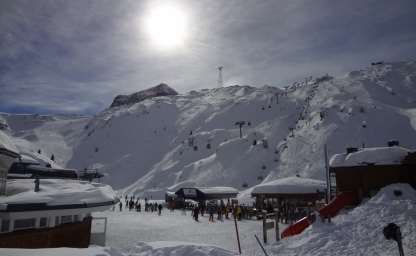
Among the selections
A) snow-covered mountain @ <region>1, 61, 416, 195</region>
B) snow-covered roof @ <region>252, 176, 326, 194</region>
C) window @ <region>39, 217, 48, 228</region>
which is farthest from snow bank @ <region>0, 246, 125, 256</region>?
snow-covered mountain @ <region>1, 61, 416, 195</region>

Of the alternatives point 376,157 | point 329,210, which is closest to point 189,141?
point 376,157

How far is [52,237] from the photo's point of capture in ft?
44.0

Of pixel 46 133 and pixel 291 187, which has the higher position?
pixel 46 133

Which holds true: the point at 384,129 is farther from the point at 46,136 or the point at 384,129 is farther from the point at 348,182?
the point at 46,136

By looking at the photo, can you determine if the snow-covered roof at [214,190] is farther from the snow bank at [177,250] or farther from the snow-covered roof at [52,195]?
the snow bank at [177,250]

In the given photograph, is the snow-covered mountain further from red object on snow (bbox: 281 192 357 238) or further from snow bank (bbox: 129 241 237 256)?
snow bank (bbox: 129 241 237 256)

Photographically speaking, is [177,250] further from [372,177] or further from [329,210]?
[372,177]

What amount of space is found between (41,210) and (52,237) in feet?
5.99

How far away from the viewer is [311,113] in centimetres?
8481

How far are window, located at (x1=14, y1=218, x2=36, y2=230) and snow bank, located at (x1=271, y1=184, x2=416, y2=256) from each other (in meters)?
9.18

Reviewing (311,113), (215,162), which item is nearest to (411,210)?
(215,162)

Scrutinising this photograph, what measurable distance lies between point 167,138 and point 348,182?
92.4 m

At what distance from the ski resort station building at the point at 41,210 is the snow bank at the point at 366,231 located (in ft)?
26.2

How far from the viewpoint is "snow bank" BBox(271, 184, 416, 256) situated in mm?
11930
